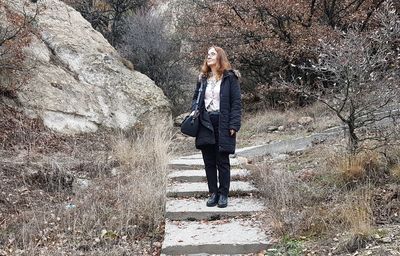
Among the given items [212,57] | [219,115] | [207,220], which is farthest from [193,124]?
Result: [207,220]

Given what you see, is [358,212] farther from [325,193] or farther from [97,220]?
[97,220]

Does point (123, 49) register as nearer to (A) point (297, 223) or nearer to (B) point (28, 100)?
(B) point (28, 100)

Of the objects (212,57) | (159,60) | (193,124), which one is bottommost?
(193,124)

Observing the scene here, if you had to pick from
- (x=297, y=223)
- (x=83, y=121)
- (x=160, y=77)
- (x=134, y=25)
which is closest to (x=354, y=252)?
(x=297, y=223)

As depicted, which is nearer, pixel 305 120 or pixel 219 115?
pixel 219 115

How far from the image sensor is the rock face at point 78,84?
9.44 meters

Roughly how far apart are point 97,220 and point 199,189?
4.58 feet

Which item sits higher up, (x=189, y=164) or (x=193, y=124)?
(x=193, y=124)

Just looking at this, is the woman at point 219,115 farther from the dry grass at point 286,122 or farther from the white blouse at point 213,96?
the dry grass at point 286,122

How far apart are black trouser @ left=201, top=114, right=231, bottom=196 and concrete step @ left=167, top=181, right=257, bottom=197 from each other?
43cm

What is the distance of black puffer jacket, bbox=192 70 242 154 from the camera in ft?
16.6

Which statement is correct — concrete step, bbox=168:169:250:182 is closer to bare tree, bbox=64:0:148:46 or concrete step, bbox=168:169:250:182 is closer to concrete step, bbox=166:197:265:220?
concrete step, bbox=166:197:265:220

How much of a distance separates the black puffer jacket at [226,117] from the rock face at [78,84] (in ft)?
15.4

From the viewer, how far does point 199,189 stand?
5.90 m
